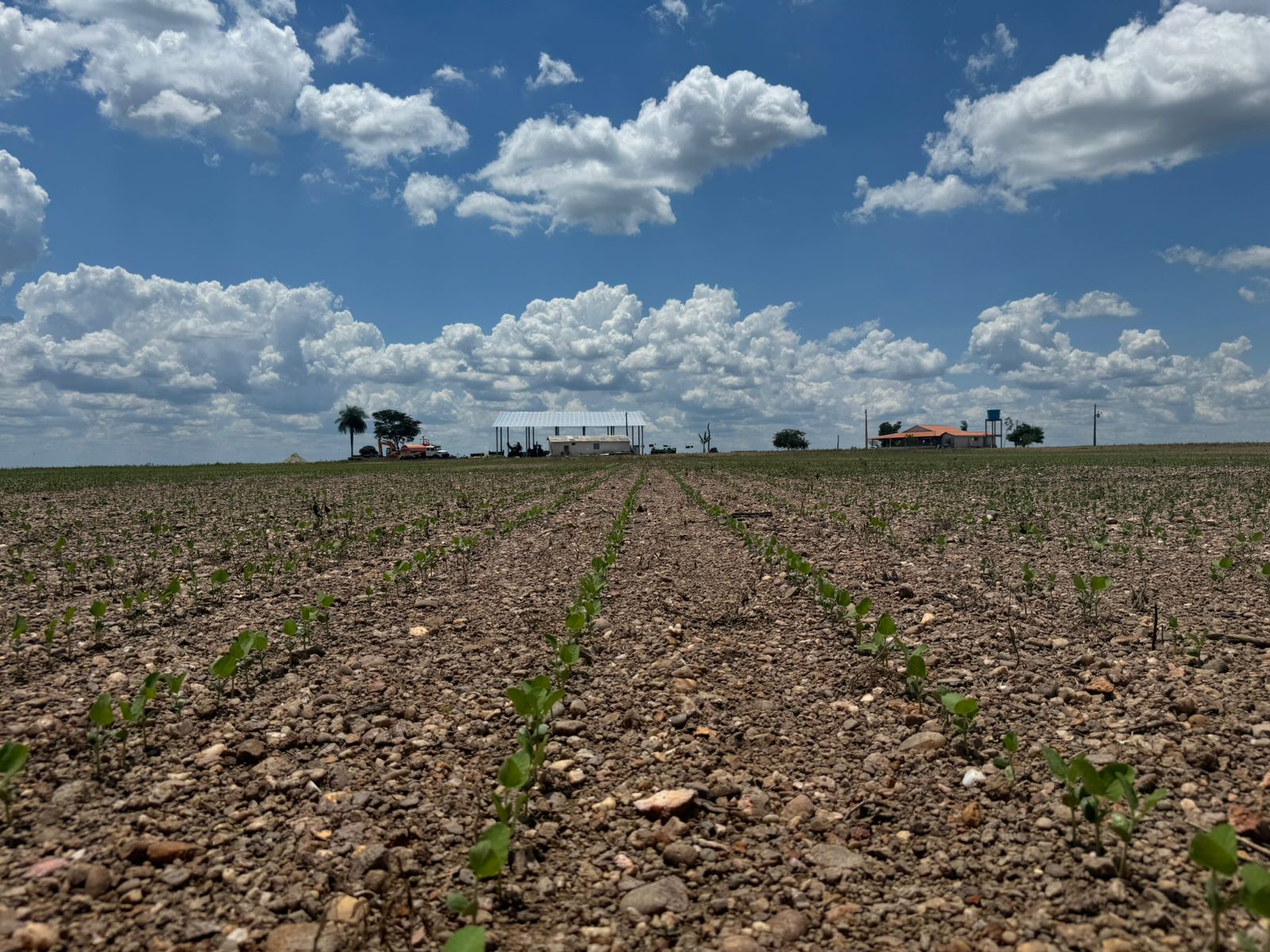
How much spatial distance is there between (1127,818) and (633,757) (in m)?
2.77

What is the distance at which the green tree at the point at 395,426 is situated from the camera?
532ft

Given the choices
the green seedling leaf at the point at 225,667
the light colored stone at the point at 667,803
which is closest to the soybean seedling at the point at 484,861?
the light colored stone at the point at 667,803

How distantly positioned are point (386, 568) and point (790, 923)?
9685 millimetres

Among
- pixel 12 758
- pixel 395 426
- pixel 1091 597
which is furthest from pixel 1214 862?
pixel 395 426

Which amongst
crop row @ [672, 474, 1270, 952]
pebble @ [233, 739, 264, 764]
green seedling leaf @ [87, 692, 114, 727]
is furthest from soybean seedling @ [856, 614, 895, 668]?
green seedling leaf @ [87, 692, 114, 727]

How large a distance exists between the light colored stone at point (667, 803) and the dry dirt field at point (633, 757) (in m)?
0.01

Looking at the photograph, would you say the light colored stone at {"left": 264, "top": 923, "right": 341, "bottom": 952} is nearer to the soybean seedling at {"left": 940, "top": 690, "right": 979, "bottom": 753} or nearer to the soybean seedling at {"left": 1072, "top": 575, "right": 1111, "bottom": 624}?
the soybean seedling at {"left": 940, "top": 690, "right": 979, "bottom": 753}

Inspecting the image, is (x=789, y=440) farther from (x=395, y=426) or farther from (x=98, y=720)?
(x=98, y=720)

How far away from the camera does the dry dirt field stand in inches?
133

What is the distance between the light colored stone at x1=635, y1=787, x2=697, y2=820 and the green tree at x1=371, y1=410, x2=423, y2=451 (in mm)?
164286

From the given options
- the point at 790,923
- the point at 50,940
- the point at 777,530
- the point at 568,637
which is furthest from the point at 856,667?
the point at 777,530

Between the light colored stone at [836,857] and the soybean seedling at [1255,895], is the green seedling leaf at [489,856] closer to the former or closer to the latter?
the light colored stone at [836,857]

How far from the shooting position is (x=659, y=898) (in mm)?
→ 3570

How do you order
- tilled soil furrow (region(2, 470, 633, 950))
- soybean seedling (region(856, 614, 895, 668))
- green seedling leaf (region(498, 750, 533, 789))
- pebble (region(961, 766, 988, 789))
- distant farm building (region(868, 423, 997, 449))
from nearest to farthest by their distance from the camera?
tilled soil furrow (region(2, 470, 633, 950)) → green seedling leaf (region(498, 750, 533, 789)) → pebble (region(961, 766, 988, 789)) → soybean seedling (region(856, 614, 895, 668)) → distant farm building (region(868, 423, 997, 449))
